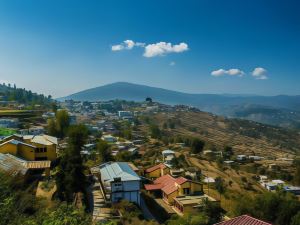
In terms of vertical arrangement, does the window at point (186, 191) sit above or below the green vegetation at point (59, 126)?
below

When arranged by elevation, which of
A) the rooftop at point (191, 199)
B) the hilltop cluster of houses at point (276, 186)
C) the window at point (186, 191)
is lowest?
the hilltop cluster of houses at point (276, 186)

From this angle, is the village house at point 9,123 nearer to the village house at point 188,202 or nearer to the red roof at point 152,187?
the red roof at point 152,187

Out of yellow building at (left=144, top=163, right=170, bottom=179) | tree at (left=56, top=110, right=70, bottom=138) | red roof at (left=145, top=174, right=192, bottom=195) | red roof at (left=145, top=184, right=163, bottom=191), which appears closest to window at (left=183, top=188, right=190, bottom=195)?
red roof at (left=145, top=174, right=192, bottom=195)

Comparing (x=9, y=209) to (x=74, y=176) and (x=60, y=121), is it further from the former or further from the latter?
(x=60, y=121)

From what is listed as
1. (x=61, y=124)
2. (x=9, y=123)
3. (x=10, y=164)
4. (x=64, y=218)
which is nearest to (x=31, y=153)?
(x=10, y=164)

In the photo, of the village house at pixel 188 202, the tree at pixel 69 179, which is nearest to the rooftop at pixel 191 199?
the village house at pixel 188 202

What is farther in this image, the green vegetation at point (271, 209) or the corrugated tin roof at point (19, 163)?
the green vegetation at point (271, 209)

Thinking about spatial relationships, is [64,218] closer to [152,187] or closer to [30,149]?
[30,149]

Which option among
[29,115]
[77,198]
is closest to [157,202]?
[77,198]
